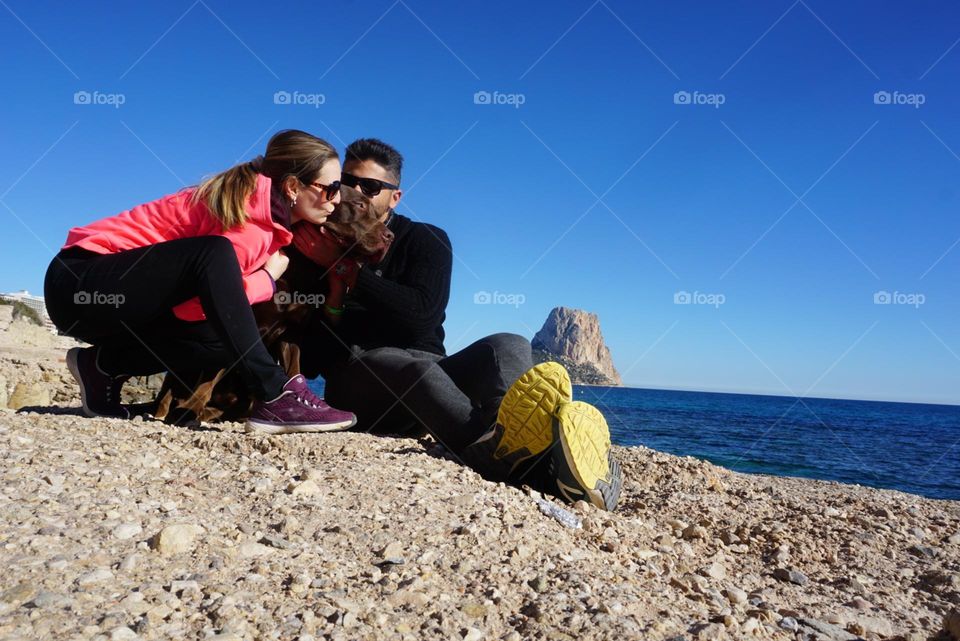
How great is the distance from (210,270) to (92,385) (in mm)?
1242

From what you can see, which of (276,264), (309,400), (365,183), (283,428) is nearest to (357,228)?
(276,264)

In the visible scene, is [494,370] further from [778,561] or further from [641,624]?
[641,624]

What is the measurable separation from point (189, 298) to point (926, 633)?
3.15 m

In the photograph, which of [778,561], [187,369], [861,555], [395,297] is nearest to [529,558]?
[778,561]

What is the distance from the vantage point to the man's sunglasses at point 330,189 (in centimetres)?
327

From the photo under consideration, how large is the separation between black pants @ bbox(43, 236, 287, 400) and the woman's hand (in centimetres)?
41

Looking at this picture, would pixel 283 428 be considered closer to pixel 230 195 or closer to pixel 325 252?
pixel 325 252

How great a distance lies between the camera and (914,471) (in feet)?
61.8

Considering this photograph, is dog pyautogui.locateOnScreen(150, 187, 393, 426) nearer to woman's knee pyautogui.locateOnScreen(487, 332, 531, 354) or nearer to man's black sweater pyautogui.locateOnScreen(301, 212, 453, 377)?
man's black sweater pyautogui.locateOnScreen(301, 212, 453, 377)

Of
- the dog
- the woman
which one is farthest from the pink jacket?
the dog

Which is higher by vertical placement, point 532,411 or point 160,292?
point 160,292

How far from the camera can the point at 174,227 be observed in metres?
A: 3.09

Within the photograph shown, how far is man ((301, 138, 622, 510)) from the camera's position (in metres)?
2.71

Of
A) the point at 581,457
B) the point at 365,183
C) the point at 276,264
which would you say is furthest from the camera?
the point at 365,183
